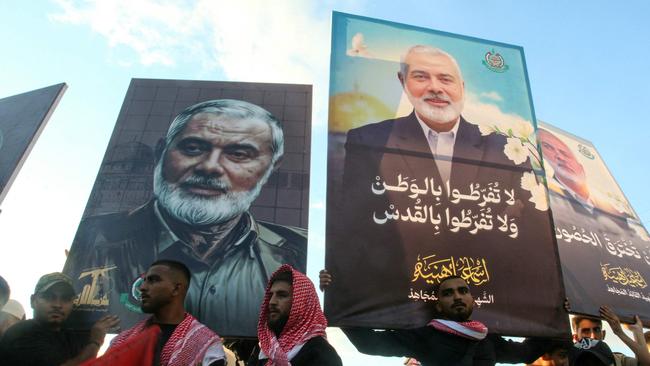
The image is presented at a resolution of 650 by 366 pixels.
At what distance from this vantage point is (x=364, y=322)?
340 centimetres

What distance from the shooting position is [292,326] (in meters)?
2.79

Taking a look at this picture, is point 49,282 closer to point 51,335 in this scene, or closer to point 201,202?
point 51,335

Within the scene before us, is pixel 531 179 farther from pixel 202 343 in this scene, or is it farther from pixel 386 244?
pixel 202 343

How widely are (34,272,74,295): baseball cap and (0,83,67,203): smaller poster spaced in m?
1.34

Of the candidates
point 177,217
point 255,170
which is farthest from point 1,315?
point 255,170

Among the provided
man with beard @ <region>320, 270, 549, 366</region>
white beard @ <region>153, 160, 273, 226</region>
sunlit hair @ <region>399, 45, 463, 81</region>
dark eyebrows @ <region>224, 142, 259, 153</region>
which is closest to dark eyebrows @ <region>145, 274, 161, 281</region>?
man with beard @ <region>320, 270, 549, 366</region>

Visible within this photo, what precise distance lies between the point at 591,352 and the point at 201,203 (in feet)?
10.6

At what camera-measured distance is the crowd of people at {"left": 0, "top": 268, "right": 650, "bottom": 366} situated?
8.29 feet

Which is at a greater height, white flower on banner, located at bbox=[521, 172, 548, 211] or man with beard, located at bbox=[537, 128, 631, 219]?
man with beard, located at bbox=[537, 128, 631, 219]

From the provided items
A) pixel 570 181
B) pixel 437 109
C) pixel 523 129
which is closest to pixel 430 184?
pixel 437 109

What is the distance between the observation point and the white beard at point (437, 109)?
4562mm

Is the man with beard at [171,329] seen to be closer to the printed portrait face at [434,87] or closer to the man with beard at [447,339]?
the man with beard at [447,339]

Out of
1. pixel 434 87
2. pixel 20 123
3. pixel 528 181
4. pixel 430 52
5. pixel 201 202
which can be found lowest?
pixel 201 202

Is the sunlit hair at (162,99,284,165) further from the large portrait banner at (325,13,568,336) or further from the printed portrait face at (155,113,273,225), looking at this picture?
the large portrait banner at (325,13,568,336)
